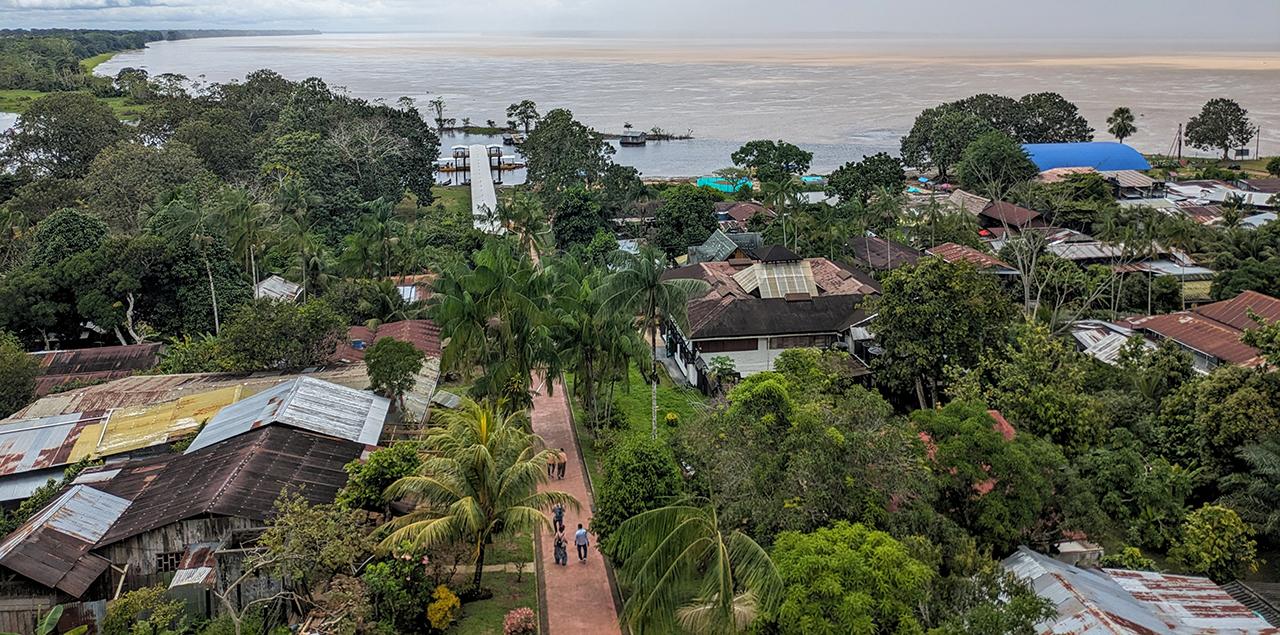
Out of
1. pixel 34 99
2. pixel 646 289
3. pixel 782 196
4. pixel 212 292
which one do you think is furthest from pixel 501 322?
pixel 34 99

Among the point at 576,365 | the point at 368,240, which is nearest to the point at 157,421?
the point at 576,365

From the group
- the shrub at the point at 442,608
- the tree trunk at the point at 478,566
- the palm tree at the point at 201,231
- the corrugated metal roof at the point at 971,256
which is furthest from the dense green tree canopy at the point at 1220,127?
the shrub at the point at 442,608

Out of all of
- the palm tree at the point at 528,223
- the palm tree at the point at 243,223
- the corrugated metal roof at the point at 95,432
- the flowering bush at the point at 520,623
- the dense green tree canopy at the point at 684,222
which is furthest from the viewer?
the dense green tree canopy at the point at 684,222

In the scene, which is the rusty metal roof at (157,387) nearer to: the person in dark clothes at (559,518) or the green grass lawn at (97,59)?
the person in dark clothes at (559,518)

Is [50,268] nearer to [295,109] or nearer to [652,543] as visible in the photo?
[652,543]

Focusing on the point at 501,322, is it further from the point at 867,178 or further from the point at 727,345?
the point at 867,178

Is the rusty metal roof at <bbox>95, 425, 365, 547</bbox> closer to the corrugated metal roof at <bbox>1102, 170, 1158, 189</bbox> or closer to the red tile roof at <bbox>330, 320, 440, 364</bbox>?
the red tile roof at <bbox>330, 320, 440, 364</bbox>

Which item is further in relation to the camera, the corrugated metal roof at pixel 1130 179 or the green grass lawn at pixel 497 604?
the corrugated metal roof at pixel 1130 179

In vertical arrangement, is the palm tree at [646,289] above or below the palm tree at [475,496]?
above
